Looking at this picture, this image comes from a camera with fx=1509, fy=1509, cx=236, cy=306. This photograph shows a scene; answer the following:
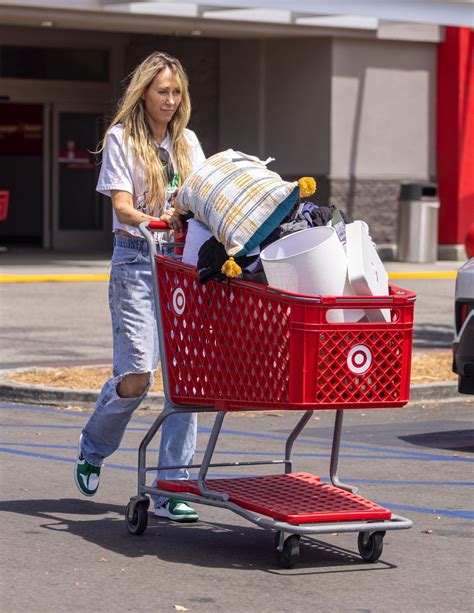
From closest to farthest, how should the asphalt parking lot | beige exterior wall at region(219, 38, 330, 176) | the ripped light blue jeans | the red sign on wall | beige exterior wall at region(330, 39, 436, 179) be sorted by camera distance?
the asphalt parking lot < the ripped light blue jeans < beige exterior wall at region(330, 39, 436, 179) < beige exterior wall at region(219, 38, 330, 176) < the red sign on wall

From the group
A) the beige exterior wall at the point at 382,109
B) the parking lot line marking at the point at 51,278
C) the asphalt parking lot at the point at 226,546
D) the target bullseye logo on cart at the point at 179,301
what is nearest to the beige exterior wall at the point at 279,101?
the beige exterior wall at the point at 382,109

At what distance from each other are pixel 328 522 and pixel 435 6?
69.0ft

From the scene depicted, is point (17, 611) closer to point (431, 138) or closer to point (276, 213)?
point (276, 213)

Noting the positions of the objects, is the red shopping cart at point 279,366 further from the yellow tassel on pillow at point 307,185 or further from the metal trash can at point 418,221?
the metal trash can at point 418,221

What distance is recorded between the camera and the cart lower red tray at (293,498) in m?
6.04

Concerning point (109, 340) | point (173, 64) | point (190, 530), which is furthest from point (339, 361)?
point (109, 340)

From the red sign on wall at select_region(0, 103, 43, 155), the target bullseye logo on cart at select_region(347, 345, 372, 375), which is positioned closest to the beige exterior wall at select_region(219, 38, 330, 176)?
the red sign on wall at select_region(0, 103, 43, 155)

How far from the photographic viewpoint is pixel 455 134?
2722 centimetres

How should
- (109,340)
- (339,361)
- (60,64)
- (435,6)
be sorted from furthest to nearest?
(60,64), (435,6), (109,340), (339,361)

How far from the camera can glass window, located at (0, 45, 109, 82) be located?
28.9m

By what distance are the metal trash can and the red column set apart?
91 cm

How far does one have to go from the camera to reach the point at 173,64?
23.1 ft

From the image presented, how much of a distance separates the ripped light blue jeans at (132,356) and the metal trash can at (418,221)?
19535 millimetres

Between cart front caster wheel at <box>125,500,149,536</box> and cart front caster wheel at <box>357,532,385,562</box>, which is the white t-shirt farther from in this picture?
cart front caster wheel at <box>357,532,385,562</box>
